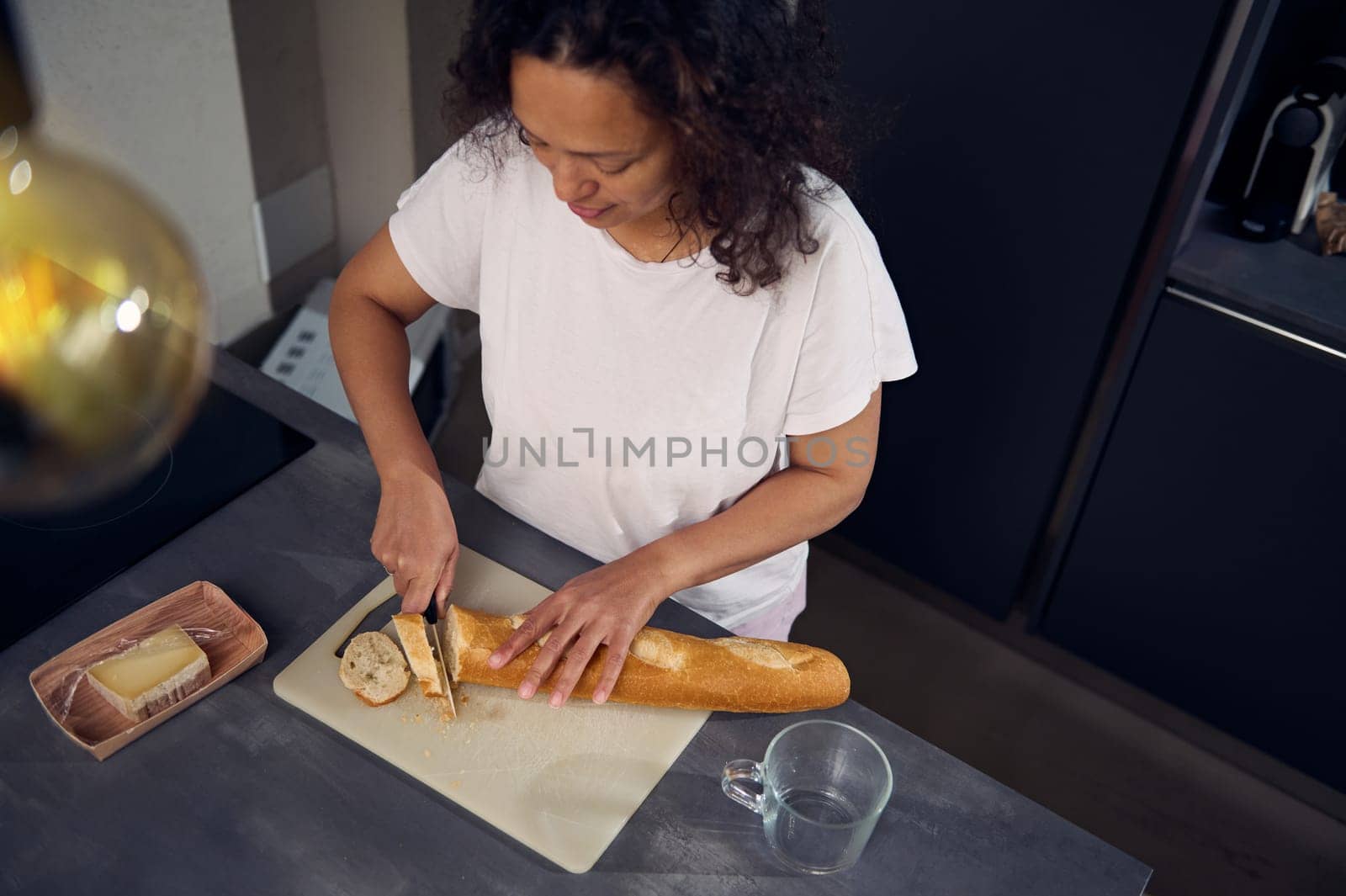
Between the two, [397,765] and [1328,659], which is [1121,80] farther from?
[397,765]

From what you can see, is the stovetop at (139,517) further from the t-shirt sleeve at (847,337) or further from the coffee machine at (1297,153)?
the coffee machine at (1297,153)

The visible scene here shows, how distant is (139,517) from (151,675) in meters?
0.25

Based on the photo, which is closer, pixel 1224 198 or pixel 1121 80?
pixel 1121 80

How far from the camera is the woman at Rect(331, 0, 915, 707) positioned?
0.89 metres

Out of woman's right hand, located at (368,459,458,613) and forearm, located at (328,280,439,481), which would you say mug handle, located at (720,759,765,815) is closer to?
woman's right hand, located at (368,459,458,613)

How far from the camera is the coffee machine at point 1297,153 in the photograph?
157 cm

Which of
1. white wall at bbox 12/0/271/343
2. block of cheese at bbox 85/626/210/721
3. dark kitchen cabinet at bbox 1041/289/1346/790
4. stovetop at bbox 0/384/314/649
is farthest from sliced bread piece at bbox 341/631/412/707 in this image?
dark kitchen cabinet at bbox 1041/289/1346/790

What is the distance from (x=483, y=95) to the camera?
40.6 inches

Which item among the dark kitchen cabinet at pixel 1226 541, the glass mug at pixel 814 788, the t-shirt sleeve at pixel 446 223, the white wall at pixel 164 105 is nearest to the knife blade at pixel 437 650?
the glass mug at pixel 814 788

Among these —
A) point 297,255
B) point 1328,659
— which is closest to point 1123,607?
point 1328,659

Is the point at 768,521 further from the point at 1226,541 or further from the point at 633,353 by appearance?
the point at 1226,541

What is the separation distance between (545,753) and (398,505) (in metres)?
0.30

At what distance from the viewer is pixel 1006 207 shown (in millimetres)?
1658

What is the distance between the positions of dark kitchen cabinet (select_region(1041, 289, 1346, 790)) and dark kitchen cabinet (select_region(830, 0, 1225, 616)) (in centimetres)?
10
